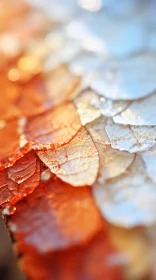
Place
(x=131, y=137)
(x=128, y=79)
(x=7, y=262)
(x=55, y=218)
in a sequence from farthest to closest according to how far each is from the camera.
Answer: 1. (x=7, y=262)
2. (x=128, y=79)
3. (x=131, y=137)
4. (x=55, y=218)

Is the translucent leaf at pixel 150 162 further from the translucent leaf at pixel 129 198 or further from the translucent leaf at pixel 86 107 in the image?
the translucent leaf at pixel 86 107

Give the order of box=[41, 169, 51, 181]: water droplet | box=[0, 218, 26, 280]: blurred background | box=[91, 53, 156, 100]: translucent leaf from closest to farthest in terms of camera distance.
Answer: box=[41, 169, 51, 181]: water droplet, box=[91, 53, 156, 100]: translucent leaf, box=[0, 218, 26, 280]: blurred background

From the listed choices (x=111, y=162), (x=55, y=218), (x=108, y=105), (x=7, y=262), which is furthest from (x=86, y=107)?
(x=7, y=262)

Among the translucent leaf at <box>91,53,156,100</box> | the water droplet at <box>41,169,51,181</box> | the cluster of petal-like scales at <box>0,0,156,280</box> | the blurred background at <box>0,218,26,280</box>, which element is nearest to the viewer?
the cluster of petal-like scales at <box>0,0,156,280</box>

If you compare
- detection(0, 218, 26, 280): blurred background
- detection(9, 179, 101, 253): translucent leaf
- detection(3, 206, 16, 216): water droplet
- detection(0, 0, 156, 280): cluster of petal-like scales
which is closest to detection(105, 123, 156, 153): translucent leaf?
detection(0, 0, 156, 280): cluster of petal-like scales

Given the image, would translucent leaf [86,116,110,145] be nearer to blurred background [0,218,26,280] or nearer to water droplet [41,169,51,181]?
water droplet [41,169,51,181]

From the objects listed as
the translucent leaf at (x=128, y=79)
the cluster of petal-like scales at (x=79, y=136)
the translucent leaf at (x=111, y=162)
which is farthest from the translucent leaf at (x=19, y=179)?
the translucent leaf at (x=128, y=79)

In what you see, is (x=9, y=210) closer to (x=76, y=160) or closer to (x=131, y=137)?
(x=76, y=160)
